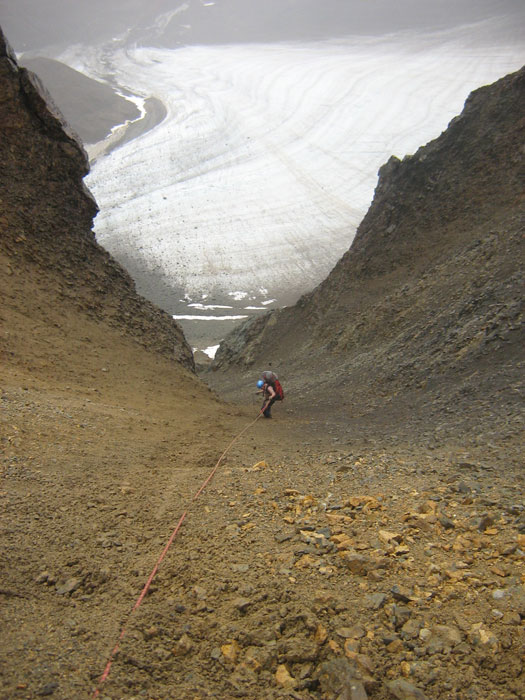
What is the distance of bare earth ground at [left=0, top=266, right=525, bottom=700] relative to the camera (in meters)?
2.79

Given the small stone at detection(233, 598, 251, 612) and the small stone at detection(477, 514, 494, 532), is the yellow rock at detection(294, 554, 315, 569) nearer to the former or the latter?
the small stone at detection(233, 598, 251, 612)

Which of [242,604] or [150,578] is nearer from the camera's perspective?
[242,604]

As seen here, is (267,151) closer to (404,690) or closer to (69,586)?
(69,586)

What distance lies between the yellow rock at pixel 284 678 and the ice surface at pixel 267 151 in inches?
1138

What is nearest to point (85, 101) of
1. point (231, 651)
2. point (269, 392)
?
point (269, 392)

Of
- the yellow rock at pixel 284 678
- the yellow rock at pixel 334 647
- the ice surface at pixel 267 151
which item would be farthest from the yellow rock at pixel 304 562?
the ice surface at pixel 267 151

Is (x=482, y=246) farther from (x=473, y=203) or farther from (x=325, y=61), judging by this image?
(x=325, y=61)

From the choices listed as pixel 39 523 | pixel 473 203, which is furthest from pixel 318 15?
pixel 39 523

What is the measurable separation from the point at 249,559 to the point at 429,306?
8986 millimetres

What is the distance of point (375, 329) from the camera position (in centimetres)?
1283

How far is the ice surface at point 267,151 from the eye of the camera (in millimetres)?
37594

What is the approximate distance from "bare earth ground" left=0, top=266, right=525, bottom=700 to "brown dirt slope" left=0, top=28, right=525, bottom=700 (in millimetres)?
13

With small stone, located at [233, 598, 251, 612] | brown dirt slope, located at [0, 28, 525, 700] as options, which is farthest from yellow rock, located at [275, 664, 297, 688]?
small stone, located at [233, 598, 251, 612]

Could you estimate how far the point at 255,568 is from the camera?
145 inches
